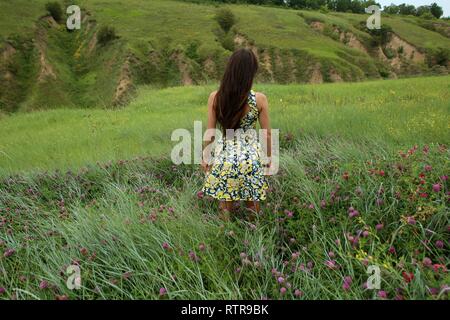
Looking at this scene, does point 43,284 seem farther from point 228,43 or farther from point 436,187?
point 228,43

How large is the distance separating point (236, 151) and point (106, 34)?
5098 cm

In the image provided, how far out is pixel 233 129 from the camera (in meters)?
3.97

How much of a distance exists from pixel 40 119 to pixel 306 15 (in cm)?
7038

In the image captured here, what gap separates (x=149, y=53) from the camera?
1817 inches

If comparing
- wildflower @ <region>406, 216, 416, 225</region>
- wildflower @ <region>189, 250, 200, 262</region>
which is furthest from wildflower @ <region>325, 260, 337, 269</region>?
wildflower @ <region>189, 250, 200, 262</region>

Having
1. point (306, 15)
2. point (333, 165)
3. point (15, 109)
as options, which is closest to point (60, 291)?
point (333, 165)

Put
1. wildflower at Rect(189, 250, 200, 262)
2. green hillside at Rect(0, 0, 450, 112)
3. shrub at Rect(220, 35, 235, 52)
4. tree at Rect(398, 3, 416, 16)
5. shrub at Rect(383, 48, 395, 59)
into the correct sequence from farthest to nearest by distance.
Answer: tree at Rect(398, 3, 416, 16) → shrub at Rect(383, 48, 395, 59) → shrub at Rect(220, 35, 235, 52) → green hillside at Rect(0, 0, 450, 112) → wildflower at Rect(189, 250, 200, 262)

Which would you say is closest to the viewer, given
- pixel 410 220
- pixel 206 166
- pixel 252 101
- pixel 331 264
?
pixel 331 264

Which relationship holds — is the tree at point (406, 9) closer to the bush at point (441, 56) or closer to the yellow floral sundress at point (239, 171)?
the bush at point (441, 56)

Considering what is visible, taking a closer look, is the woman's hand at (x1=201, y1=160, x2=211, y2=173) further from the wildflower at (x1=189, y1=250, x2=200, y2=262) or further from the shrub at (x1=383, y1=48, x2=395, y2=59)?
the shrub at (x1=383, y1=48, x2=395, y2=59)

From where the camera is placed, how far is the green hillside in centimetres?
4059

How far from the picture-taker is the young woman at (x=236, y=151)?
3.86 meters

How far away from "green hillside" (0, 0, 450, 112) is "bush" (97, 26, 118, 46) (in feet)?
3.05

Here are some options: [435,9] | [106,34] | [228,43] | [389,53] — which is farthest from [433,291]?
[435,9]
